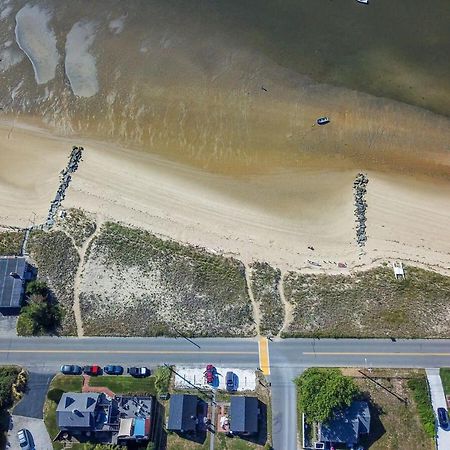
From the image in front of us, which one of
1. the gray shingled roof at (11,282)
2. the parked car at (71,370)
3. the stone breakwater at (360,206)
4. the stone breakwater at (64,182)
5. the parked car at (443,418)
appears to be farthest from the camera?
the stone breakwater at (64,182)

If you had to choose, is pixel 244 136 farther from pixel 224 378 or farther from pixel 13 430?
pixel 13 430

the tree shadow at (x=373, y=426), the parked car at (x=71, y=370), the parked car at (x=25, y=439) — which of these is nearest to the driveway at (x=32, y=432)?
the parked car at (x=25, y=439)

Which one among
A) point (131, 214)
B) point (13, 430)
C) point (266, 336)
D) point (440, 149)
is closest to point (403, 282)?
point (266, 336)

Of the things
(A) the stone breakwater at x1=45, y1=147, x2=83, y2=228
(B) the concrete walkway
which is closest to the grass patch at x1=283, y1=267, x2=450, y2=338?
(B) the concrete walkway

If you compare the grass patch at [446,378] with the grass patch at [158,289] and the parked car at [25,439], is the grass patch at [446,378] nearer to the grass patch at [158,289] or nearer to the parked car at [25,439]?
the grass patch at [158,289]

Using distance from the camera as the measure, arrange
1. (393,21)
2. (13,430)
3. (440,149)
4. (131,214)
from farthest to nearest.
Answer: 1. (393,21)
2. (440,149)
3. (131,214)
4. (13,430)

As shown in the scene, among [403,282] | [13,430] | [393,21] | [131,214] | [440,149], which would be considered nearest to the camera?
[13,430]

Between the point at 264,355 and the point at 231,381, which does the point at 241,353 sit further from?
the point at 231,381
